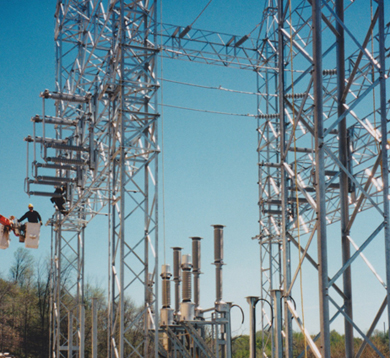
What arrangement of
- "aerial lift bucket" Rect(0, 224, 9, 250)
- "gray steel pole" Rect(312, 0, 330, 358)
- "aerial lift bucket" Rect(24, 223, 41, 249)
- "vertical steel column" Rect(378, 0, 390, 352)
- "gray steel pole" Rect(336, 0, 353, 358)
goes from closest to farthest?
"gray steel pole" Rect(312, 0, 330, 358) < "vertical steel column" Rect(378, 0, 390, 352) < "gray steel pole" Rect(336, 0, 353, 358) < "aerial lift bucket" Rect(0, 224, 9, 250) < "aerial lift bucket" Rect(24, 223, 41, 249)

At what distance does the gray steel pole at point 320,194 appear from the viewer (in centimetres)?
769

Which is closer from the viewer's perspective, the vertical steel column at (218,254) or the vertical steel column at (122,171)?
the vertical steel column at (122,171)

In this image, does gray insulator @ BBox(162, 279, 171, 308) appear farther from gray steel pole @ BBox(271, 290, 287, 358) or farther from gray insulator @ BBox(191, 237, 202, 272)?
gray steel pole @ BBox(271, 290, 287, 358)

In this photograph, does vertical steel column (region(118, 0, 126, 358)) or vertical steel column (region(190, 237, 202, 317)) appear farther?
vertical steel column (region(190, 237, 202, 317))

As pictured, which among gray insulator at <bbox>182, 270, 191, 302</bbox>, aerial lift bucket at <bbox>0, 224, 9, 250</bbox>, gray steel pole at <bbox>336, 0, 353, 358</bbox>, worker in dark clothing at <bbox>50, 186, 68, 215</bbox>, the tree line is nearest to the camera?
gray steel pole at <bbox>336, 0, 353, 358</bbox>

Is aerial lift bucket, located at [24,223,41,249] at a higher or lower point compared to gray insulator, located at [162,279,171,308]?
higher

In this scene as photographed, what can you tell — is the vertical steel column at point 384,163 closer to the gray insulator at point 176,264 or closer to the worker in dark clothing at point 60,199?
the gray insulator at point 176,264

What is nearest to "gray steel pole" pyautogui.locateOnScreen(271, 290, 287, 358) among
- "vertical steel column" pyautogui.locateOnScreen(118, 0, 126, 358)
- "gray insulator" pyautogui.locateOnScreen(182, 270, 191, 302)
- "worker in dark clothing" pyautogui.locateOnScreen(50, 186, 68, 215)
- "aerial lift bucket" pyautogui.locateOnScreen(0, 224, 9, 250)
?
"vertical steel column" pyautogui.locateOnScreen(118, 0, 126, 358)

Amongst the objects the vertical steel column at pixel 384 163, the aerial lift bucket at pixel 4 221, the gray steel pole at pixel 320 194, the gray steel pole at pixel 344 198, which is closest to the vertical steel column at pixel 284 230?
the gray steel pole at pixel 320 194

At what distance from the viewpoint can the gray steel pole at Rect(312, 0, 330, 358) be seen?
7.69 m

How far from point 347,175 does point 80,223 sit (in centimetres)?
1703

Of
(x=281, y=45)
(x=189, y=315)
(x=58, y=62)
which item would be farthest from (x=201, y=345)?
(x=281, y=45)

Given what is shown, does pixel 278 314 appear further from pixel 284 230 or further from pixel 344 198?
pixel 344 198

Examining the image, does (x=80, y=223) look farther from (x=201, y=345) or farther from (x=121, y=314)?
(x=121, y=314)
